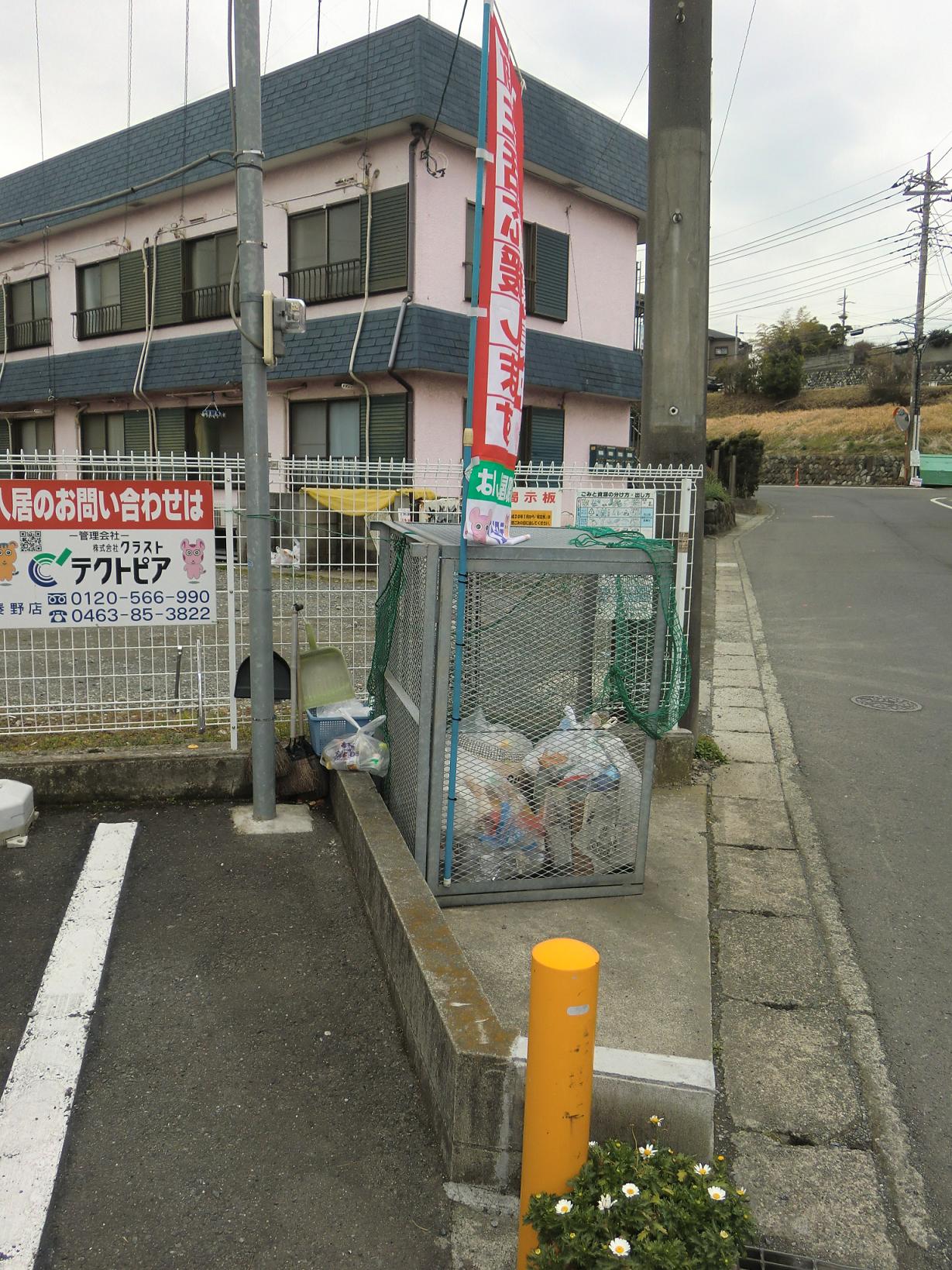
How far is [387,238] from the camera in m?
13.5

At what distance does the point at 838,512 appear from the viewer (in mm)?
25344

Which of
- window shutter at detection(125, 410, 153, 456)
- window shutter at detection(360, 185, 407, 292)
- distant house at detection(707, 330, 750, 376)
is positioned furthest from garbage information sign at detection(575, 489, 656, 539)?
distant house at detection(707, 330, 750, 376)

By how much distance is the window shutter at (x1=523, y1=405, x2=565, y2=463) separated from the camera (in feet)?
51.9

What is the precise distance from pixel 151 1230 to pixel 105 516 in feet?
11.8

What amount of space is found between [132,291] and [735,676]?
14.0 m

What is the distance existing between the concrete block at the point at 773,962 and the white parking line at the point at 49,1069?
236 centimetres

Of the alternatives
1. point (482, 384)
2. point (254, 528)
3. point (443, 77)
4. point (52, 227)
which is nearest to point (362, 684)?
point (254, 528)

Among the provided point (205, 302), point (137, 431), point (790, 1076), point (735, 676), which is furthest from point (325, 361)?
point (790, 1076)

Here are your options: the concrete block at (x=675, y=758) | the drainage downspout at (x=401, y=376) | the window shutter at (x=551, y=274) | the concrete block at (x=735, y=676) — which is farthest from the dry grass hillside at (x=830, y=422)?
the concrete block at (x=675, y=758)

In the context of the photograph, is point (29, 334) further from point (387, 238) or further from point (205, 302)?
point (387, 238)

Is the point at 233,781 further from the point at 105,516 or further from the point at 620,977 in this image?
the point at 620,977

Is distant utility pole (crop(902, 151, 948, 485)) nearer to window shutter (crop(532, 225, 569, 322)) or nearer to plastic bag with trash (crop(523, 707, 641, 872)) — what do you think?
window shutter (crop(532, 225, 569, 322))

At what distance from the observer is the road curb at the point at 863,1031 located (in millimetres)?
2611

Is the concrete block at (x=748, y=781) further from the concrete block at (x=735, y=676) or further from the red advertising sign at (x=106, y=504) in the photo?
the red advertising sign at (x=106, y=504)
